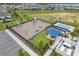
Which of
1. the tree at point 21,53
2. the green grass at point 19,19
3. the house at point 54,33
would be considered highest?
the green grass at point 19,19

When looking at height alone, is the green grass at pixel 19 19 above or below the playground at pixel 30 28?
above

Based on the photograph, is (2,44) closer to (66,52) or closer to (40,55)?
(40,55)

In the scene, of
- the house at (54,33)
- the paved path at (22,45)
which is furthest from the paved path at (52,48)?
the paved path at (22,45)

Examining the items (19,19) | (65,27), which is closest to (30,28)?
(19,19)

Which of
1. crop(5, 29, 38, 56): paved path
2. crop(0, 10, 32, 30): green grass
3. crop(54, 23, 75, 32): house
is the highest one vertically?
crop(0, 10, 32, 30): green grass

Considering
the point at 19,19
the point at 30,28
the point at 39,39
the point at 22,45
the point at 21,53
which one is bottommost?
the point at 21,53

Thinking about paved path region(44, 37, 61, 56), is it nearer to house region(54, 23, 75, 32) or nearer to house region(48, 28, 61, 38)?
house region(48, 28, 61, 38)

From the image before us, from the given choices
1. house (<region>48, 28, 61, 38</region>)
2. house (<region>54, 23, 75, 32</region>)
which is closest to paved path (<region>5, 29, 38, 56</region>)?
house (<region>48, 28, 61, 38</region>)

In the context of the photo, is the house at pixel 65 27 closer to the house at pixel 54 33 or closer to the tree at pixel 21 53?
the house at pixel 54 33

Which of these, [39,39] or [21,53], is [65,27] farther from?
[21,53]
